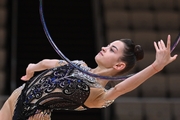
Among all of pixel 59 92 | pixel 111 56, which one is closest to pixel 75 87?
pixel 59 92

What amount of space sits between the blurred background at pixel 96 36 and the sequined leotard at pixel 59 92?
7.65ft

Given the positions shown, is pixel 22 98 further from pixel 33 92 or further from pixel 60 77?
pixel 60 77

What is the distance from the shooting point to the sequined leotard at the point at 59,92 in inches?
92.0

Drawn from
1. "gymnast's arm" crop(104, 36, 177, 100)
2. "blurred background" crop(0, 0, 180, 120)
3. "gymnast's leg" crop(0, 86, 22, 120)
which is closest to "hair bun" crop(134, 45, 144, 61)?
"gymnast's arm" crop(104, 36, 177, 100)

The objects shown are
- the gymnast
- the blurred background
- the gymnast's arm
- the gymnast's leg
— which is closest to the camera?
the gymnast's arm

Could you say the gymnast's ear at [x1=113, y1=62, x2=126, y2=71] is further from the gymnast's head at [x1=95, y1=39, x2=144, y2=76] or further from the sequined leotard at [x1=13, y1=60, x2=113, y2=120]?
the sequined leotard at [x1=13, y1=60, x2=113, y2=120]

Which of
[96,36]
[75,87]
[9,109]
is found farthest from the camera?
[96,36]

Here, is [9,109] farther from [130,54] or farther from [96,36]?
[96,36]

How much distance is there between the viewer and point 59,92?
235cm

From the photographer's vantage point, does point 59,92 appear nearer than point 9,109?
Yes

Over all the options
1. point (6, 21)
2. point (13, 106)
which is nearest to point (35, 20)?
point (6, 21)

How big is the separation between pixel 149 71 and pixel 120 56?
241 millimetres

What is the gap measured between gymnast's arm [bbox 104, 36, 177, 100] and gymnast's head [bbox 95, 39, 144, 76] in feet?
0.46

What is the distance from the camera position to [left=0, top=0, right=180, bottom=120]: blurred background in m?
4.75
